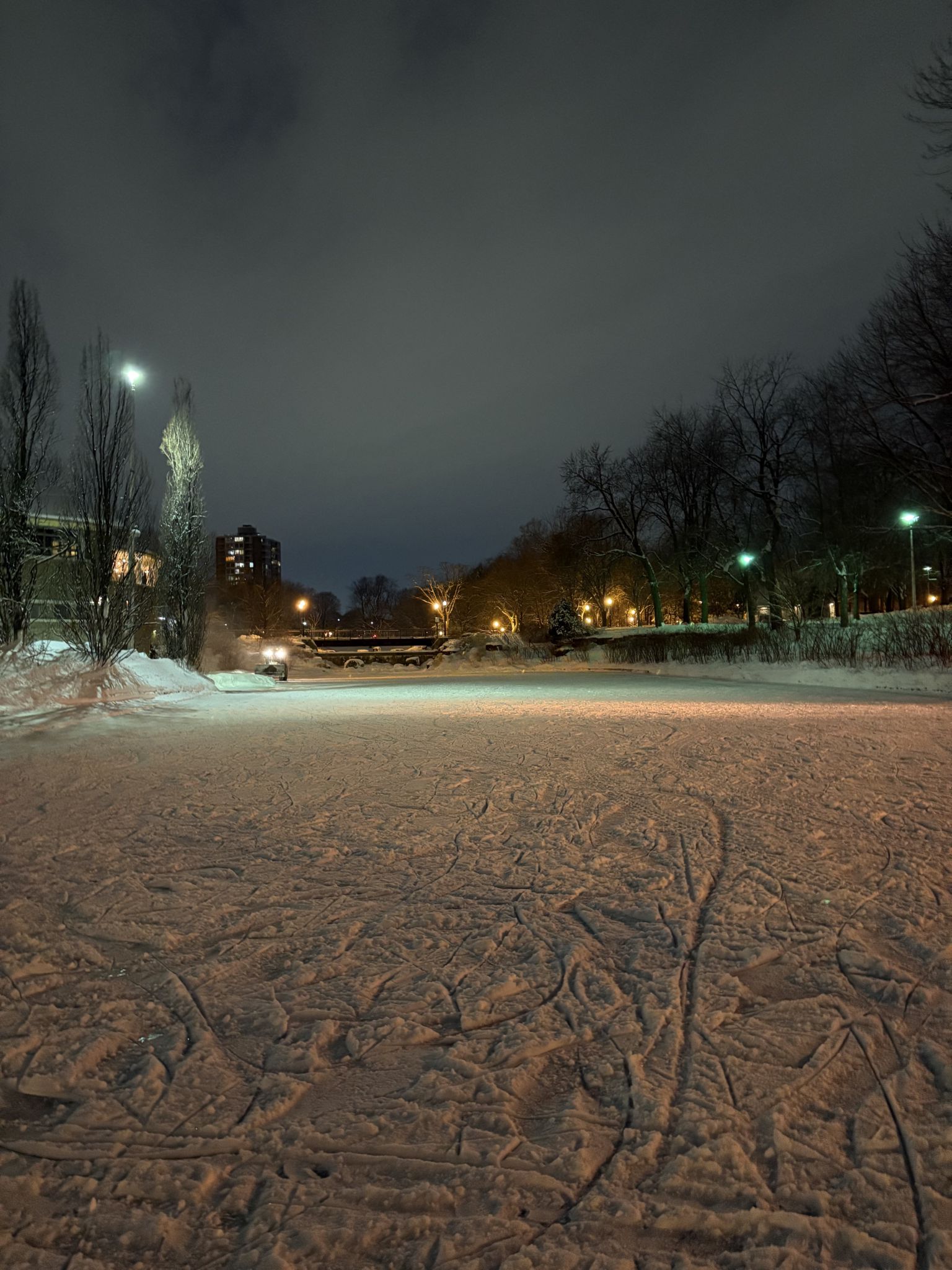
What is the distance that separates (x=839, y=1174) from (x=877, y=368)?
25286mm

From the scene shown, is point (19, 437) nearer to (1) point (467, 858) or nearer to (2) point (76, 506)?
(2) point (76, 506)

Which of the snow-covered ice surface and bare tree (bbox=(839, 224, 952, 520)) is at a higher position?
bare tree (bbox=(839, 224, 952, 520))

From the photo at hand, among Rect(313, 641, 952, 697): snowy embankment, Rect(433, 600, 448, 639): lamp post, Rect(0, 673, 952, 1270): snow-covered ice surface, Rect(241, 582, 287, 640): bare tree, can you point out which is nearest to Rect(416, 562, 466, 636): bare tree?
Rect(433, 600, 448, 639): lamp post

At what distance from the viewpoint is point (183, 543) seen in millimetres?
24312

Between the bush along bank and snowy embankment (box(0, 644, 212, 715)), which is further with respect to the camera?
the bush along bank

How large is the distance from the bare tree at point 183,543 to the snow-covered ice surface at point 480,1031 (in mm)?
18292

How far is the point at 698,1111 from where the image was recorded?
2469 mm

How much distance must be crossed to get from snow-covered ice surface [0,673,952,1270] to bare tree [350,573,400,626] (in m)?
120

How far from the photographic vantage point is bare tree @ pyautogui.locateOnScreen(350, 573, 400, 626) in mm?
126125

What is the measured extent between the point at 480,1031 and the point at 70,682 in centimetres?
1683

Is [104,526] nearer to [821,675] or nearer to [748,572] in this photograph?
[821,675]

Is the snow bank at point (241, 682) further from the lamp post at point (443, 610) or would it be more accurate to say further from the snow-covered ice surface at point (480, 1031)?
the lamp post at point (443, 610)

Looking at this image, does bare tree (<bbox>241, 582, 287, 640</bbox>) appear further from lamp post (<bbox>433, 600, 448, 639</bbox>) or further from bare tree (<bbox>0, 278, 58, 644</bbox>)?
bare tree (<bbox>0, 278, 58, 644</bbox>)

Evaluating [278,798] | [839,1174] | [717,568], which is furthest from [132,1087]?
[717,568]
